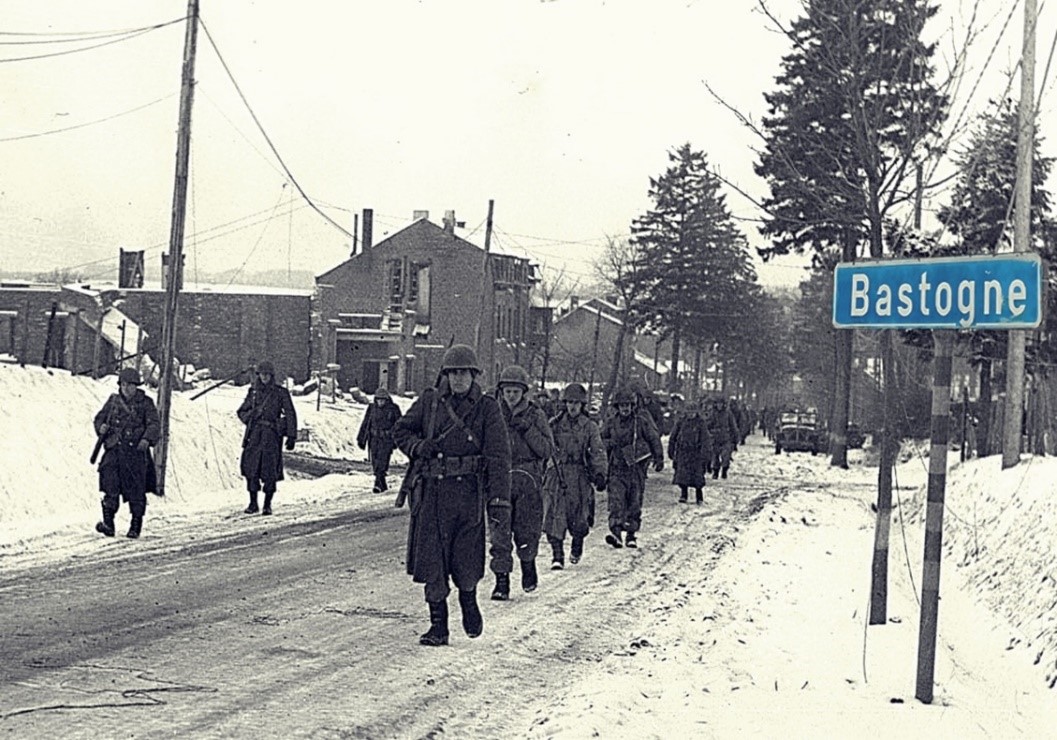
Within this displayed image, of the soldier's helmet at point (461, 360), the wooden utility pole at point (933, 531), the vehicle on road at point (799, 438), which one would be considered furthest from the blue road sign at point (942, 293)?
the vehicle on road at point (799, 438)

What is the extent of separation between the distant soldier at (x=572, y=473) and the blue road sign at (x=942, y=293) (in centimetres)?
641

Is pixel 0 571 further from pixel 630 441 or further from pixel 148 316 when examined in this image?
pixel 148 316

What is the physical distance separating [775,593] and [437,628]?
4.48m

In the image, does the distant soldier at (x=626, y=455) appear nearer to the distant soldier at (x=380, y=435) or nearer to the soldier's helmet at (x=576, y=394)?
the soldier's helmet at (x=576, y=394)

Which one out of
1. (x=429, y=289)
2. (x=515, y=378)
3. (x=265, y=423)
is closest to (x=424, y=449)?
(x=515, y=378)

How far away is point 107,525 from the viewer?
1554 cm

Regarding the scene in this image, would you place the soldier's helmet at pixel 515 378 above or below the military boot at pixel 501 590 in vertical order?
above

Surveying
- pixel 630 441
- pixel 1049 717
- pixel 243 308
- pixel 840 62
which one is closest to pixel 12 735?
pixel 1049 717

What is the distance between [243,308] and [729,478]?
35325mm

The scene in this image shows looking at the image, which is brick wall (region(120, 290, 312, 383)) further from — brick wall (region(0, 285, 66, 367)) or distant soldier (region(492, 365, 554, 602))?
distant soldier (region(492, 365, 554, 602))

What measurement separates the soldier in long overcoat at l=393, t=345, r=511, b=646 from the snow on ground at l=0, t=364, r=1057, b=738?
3.87ft

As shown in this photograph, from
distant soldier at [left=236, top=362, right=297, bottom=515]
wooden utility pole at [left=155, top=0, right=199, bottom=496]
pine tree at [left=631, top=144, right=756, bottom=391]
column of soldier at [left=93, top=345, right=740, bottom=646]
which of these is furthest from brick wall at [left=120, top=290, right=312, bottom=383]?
distant soldier at [left=236, top=362, right=297, bottom=515]

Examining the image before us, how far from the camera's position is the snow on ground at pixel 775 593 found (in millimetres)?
7836

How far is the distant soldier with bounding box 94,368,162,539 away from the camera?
1514 centimetres
